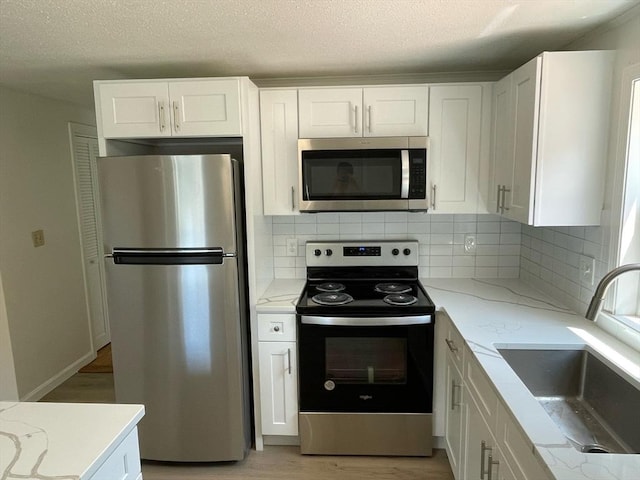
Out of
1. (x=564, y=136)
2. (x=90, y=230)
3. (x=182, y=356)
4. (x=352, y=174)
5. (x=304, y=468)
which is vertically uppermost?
(x=564, y=136)

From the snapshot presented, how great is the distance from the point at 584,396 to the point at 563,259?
82cm

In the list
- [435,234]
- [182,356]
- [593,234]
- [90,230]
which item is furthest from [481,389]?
[90,230]

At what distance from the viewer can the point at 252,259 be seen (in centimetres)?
226

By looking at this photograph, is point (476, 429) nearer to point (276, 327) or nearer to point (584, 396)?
point (584, 396)

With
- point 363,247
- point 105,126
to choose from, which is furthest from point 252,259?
point 105,126

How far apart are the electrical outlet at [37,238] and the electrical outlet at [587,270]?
3426 mm

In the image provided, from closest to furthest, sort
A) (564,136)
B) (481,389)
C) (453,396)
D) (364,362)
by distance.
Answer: (481,389) → (564,136) → (453,396) → (364,362)

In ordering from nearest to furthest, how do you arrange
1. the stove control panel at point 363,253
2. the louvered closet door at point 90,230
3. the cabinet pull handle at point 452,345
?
1. the cabinet pull handle at point 452,345
2. the stove control panel at point 363,253
3. the louvered closet door at point 90,230

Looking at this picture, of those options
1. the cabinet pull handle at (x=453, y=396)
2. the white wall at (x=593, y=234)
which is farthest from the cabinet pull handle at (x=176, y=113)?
the white wall at (x=593, y=234)

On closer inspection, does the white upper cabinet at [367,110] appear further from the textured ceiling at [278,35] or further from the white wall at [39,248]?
the white wall at [39,248]

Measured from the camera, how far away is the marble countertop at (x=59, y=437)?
0.97 meters

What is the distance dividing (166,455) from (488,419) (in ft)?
5.75

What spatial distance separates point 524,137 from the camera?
192 centimetres

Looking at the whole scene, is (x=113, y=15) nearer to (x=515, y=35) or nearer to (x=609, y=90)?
(x=515, y=35)
